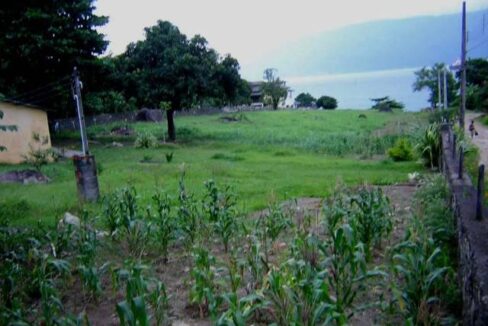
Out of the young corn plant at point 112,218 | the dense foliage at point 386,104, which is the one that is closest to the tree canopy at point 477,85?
the dense foliage at point 386,104

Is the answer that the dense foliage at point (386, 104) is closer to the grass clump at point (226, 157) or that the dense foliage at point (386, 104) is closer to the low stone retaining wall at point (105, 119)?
the low stone retaining wall at point (105, 119)

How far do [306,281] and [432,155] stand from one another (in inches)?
451

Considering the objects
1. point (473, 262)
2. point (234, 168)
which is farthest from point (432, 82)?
point (473, 262)

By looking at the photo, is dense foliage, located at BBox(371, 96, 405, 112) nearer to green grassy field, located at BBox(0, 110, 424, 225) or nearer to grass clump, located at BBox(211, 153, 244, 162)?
green grassy field, located at BBox(0, 110, 424, 225)

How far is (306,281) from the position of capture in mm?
3557

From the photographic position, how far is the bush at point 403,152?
16172mm

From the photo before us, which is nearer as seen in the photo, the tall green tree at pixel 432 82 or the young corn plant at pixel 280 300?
the young corn plant at pixel 280 300

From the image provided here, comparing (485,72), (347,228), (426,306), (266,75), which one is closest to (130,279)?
(347,228)

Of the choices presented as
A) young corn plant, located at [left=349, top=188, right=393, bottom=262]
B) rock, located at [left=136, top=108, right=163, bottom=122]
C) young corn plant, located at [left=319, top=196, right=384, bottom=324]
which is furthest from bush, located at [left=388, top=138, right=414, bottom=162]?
rock, located at [left=136, top=108, right=163, bottom=122]

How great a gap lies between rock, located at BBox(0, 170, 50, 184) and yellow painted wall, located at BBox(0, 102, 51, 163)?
18.4 ft

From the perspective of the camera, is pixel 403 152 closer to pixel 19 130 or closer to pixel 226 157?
pixel 226 157

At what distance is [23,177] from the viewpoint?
14.2 meters

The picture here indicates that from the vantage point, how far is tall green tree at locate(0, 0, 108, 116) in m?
21.6

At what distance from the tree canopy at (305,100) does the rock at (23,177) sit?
190ft
